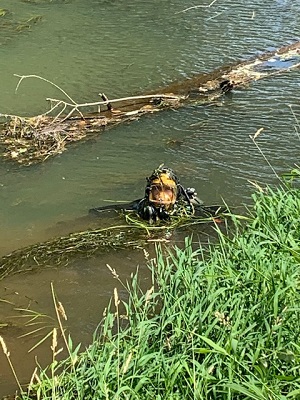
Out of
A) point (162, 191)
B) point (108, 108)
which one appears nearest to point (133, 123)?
point (108, 108)

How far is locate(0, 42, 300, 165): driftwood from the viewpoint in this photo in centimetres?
671

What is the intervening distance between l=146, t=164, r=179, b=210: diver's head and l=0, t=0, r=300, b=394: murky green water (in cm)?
48

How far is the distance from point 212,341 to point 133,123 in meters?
4.71

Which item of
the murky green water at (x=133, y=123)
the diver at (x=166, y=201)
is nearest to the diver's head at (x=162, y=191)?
the diver at (x=166, y=201)

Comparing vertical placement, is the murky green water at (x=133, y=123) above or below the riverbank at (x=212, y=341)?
below

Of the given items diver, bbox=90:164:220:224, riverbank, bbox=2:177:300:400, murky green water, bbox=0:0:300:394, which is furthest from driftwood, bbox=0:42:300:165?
riverbank, bbox=2:177:300:400

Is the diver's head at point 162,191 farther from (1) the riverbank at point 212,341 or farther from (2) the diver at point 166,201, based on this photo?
(1) the riverbank at point 212,341

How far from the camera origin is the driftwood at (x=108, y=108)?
6.71 m

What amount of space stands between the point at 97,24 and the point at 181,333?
7.79 meters

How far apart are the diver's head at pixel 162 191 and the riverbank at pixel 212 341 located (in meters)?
1.75

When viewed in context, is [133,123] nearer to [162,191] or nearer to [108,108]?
[108,108]

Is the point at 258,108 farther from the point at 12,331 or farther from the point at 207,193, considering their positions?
the point at 12,331

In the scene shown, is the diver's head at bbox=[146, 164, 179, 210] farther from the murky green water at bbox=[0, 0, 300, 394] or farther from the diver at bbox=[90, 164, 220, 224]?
the murky green water at bbox=[0, 0, 300, 394]

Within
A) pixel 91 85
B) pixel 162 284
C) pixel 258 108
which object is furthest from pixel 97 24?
pixel 162 284
